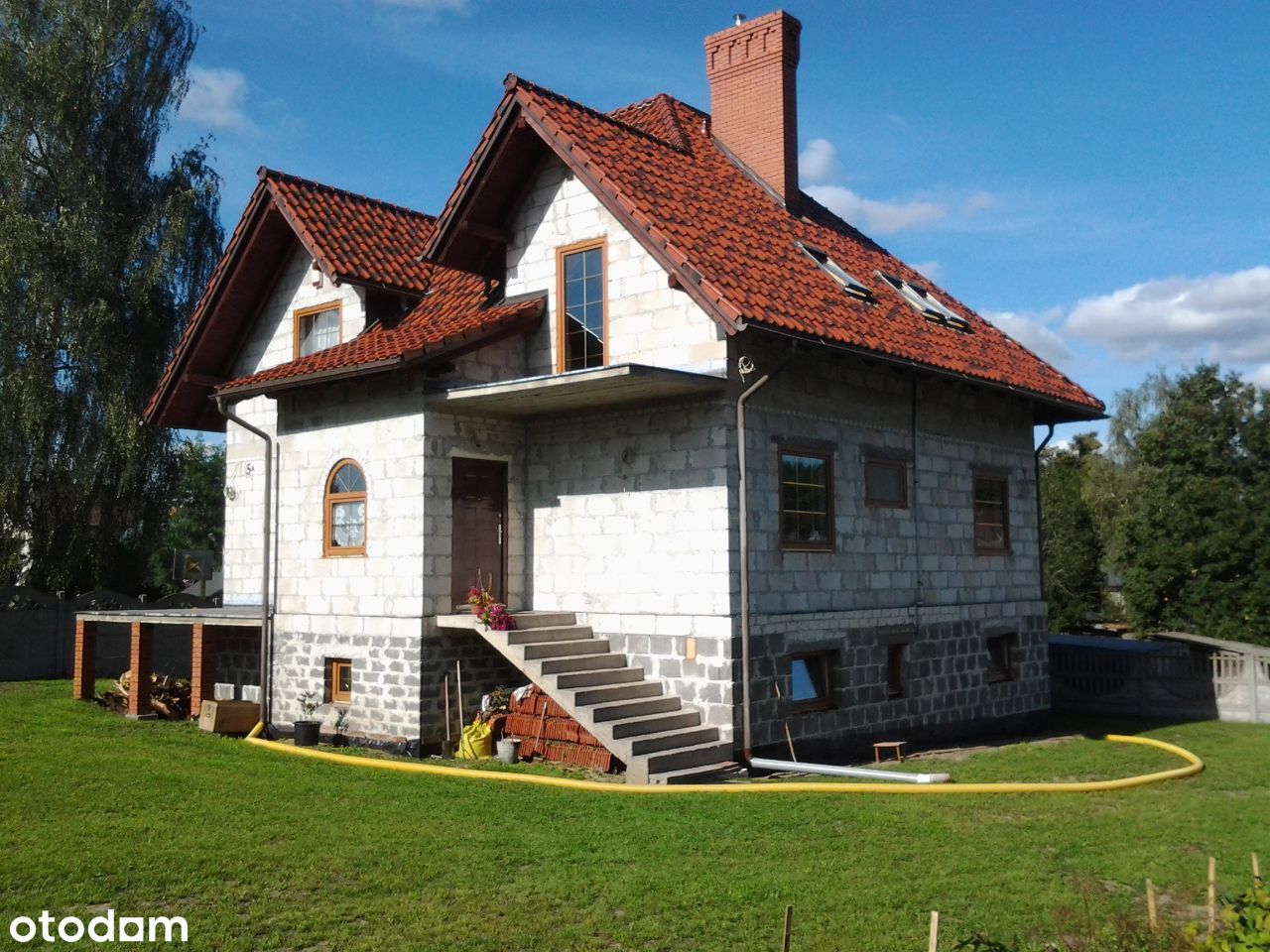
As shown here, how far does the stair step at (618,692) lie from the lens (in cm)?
1357

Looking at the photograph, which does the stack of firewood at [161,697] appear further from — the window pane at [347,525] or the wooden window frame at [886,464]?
the wooden window frame at [886,464]

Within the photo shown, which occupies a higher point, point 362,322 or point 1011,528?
point 362,322

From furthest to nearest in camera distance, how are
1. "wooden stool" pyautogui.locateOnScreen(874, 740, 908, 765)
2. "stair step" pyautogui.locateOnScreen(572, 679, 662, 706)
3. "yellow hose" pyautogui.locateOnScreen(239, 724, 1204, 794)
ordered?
"wooden stool" pyautogui.locateOnScreen(874, 740, 908, 765)
"stair step" pyautogui.locateOnScreen(572, 679, 662, 706)
"yellow hose" pyautogui.locateOnScreen(239, 724, 1204, 794)

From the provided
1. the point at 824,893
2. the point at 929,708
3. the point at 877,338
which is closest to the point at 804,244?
the point at 877,338

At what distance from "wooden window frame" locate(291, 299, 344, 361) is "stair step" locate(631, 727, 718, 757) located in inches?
341

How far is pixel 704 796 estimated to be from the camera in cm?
1170

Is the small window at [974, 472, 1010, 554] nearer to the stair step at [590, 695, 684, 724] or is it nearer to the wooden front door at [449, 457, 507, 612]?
the stair step at [590, 695, 684, 724]

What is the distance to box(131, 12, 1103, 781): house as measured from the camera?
14070 mm

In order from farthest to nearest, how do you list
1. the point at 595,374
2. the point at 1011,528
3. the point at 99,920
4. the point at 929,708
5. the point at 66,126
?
the point at 66,126
the point at 1011,528
the point at 929,708
the point at 595,374
the point at 99,920

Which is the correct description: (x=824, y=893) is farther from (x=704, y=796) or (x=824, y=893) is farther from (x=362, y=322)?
(x=362, y=322)

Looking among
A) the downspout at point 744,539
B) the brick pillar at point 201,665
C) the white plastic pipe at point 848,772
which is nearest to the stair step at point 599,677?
the downspout at point 744,539

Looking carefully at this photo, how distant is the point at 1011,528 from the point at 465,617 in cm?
960

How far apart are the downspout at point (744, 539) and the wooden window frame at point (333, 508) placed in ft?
17.0

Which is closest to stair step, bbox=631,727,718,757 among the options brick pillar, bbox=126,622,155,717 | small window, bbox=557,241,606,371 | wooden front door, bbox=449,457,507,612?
wooden front door, bbox=449,457,507,612
